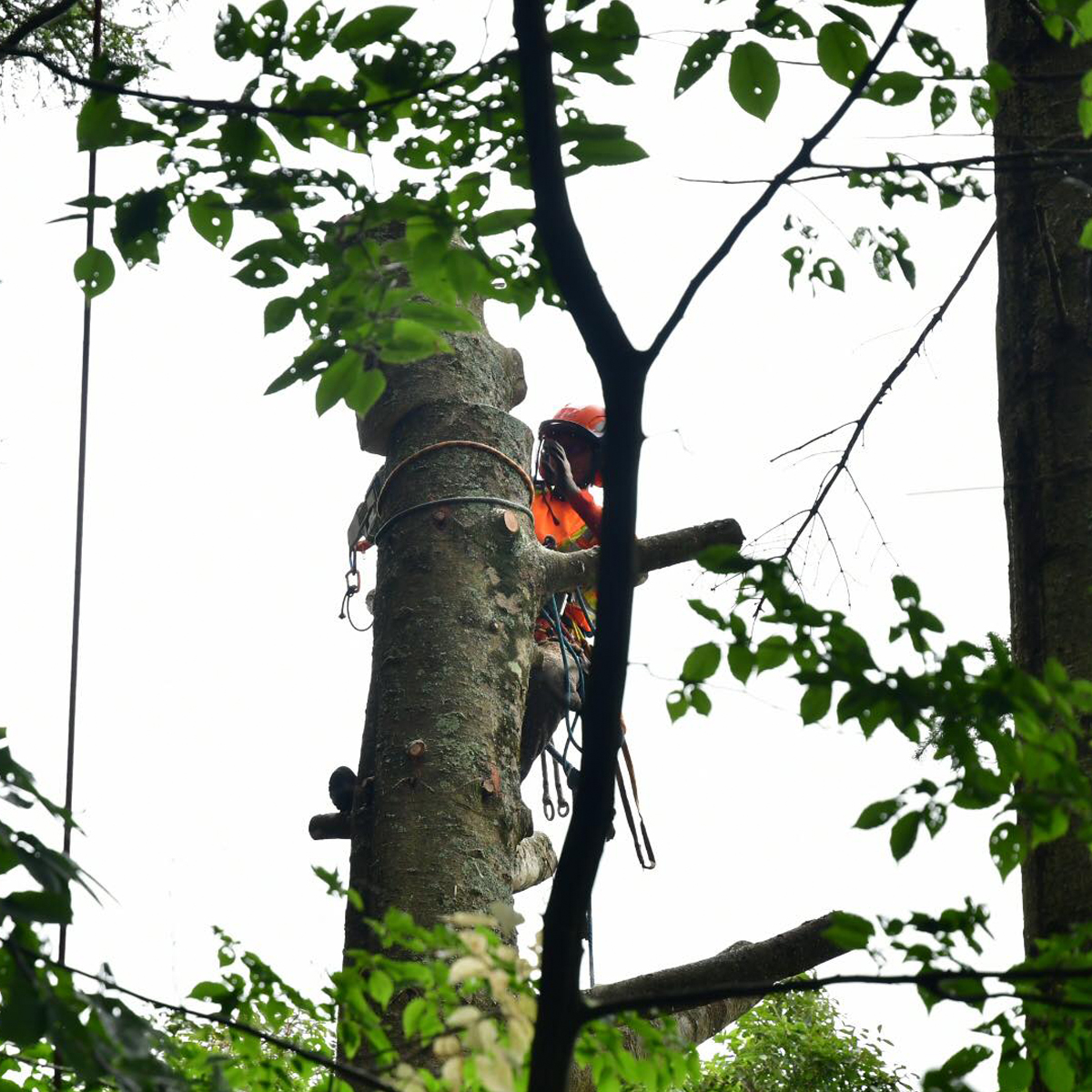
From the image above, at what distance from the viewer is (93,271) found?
1679mm

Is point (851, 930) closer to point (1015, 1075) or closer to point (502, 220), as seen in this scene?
point (1015, 1075)

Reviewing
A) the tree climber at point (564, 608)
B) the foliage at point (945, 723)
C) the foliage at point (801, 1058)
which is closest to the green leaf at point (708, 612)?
the foliage at point (945, 723)

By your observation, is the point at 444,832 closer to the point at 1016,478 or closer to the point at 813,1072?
the point at 1016,478

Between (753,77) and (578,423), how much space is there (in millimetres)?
3892

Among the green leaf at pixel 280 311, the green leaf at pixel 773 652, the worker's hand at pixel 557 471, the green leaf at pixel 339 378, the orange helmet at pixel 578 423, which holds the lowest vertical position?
the green leaf at pixel 773 652

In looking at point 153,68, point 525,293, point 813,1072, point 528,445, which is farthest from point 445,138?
point 813,1072

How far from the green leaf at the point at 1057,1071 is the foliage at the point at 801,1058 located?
7.00 meters

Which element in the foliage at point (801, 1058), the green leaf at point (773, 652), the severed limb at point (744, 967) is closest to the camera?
the green leaf at point (773, 652)

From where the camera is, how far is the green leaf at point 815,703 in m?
1.33

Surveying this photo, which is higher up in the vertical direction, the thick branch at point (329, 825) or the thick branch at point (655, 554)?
the thick branch at point (655, 554)

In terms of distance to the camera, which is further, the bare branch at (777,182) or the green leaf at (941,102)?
the green leaf at (941,102)

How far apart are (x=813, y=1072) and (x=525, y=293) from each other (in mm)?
7610

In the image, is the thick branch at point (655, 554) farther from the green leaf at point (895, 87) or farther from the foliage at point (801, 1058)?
the foliage at point (801, 1058)

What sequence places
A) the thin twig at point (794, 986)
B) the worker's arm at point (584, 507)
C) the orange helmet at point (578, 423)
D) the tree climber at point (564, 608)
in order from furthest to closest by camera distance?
the orange helmet at point (578, 423)
the worker's arm at point (584, 507)
the tree climber at point (564, 608)
the thin twig at point (794, 986)
